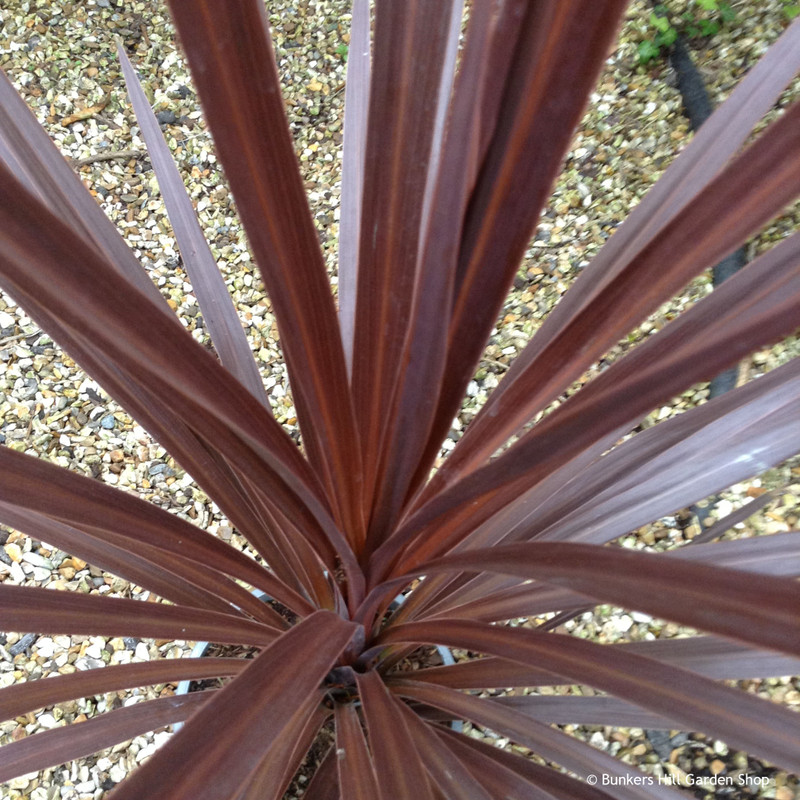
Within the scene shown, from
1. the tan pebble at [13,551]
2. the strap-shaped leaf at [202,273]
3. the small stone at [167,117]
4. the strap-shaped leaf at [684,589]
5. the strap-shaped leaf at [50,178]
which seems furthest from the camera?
the small stone at [167,117]

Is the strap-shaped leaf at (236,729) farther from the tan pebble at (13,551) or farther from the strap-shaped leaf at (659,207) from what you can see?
A: the tan pebble at (13,551)

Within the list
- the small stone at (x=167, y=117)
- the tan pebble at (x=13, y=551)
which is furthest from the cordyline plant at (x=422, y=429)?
the small stone at (x=167, y=117)

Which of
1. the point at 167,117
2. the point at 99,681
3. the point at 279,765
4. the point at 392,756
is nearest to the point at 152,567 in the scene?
the point at 99,681

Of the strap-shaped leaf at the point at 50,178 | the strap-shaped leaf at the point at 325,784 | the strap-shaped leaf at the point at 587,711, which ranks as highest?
the strap-shaped leaf at the point at 50,178

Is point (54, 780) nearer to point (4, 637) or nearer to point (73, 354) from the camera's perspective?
point (4, 637)

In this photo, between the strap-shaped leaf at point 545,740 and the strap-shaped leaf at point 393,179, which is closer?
the strap-shaped leaf at point 393,179

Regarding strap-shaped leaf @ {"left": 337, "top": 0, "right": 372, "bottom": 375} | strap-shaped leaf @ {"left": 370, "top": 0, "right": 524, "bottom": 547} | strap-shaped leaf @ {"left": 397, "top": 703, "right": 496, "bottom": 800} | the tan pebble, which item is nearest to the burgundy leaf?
strap-shaped leaf @ {"left": 397, "top": 703, "right": 496, "bottom": 800}

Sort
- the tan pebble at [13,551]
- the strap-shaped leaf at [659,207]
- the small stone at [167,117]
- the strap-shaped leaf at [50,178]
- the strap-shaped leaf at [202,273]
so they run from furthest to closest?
1. the small stone at [167,117]
2. the tan pebble at [13,551]
3. the strap-shaped leaf at [202,273]
4. the strap-shaped leaf at [50,178]
5. the strap-shaped leaf at [659,207]
